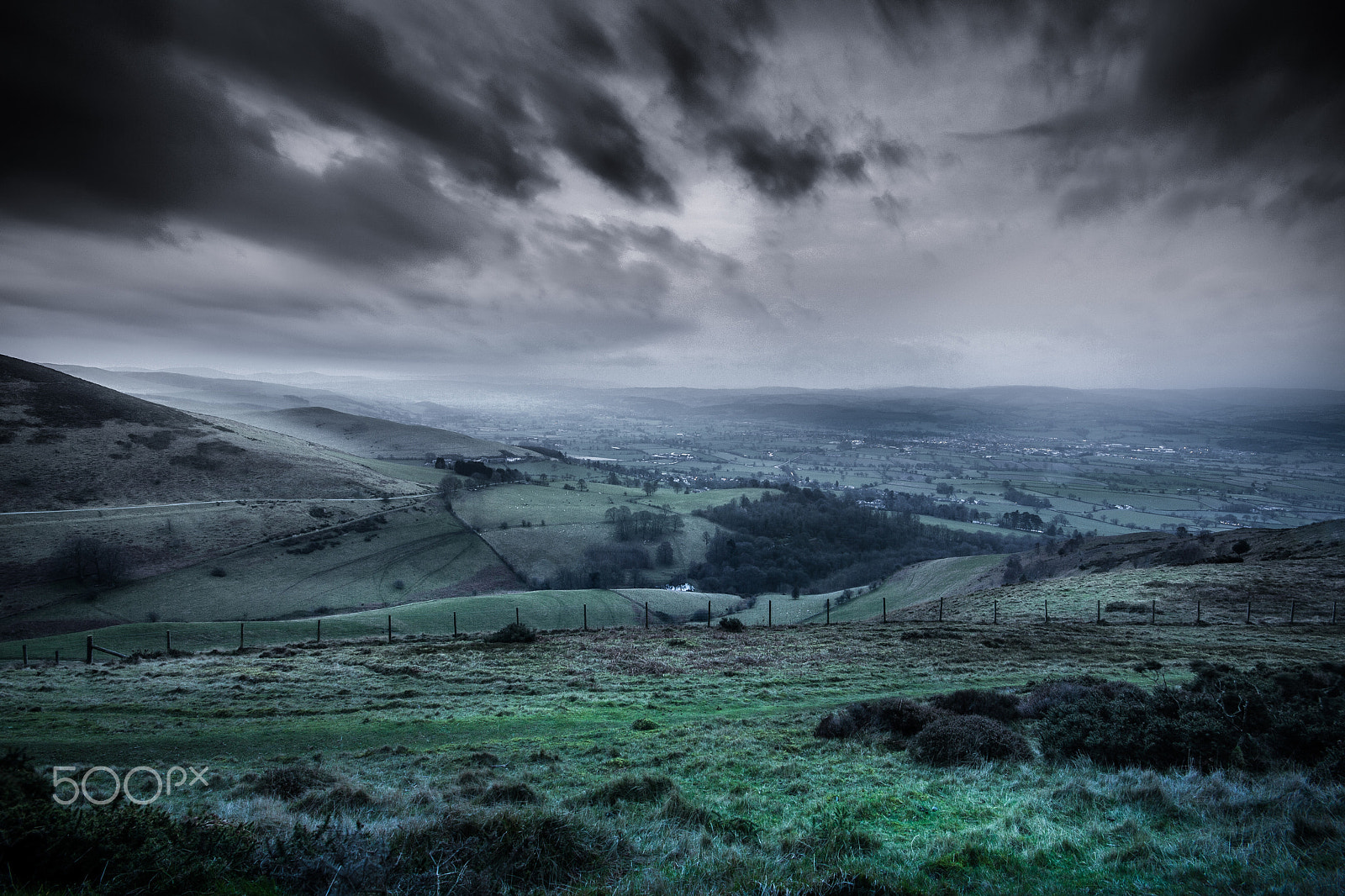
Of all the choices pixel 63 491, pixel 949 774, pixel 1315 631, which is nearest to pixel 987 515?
pixel 1315 631

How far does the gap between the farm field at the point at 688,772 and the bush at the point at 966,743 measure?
1.27ft

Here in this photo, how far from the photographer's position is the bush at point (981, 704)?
13.2 m

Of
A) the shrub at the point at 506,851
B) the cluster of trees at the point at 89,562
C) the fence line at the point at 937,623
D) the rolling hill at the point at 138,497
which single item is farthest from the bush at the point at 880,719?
the cluster of trees at the point at 89,562

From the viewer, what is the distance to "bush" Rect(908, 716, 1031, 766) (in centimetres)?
1042

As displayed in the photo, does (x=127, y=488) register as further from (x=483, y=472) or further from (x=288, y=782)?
(x=288, y=782)

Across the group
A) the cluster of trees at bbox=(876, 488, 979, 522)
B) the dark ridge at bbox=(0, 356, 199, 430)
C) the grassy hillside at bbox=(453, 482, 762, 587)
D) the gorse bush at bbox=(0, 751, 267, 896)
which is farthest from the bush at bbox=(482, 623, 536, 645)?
the cluster of trees at bbox=(876, 488, 979, 522)

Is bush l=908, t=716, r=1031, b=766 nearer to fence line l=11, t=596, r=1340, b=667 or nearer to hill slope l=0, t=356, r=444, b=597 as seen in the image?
fence line l=11, t=596, r=1340, b=667

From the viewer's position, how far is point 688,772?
1041cm

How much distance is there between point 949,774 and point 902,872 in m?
4.48

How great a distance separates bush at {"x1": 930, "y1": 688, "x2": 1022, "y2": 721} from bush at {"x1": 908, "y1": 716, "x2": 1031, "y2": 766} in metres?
2.04

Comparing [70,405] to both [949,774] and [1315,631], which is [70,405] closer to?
[949,774]

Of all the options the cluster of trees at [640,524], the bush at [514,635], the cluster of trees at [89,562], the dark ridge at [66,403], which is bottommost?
the cluster of trees at [640,524]

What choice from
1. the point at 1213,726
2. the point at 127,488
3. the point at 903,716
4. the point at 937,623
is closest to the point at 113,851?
the point at 903,716

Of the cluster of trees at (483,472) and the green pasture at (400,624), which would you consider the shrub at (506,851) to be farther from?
the cluster of trees at (483,472)
